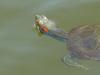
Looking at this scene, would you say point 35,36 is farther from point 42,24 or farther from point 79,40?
point 79,40

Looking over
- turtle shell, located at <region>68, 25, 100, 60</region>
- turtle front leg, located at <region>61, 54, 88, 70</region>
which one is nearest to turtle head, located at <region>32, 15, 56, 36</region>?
turtle shell, located at <region>68, 25, 100, 60</region>

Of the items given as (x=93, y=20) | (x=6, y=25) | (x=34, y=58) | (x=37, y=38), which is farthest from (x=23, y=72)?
(x=93, y=20)

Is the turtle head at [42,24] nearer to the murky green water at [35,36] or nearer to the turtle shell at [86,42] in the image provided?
the murky green water at [35,36]

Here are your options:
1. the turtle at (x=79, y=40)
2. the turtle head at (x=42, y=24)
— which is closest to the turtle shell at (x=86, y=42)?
the turtle at (x=79, y=40)

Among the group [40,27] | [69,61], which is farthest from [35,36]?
[69,61]

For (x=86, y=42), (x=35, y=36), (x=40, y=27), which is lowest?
(x=86, y=42)
